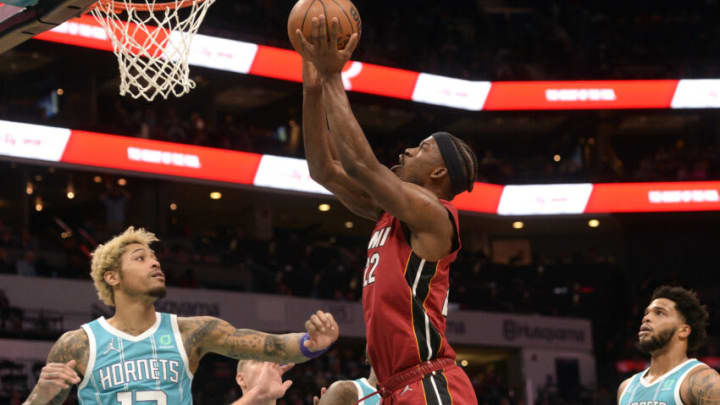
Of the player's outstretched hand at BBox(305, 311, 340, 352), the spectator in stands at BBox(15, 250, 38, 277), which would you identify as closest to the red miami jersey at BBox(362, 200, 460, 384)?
the player's outstretched hand at BBox(305, 311, 340, 352)

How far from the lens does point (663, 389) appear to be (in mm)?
6223

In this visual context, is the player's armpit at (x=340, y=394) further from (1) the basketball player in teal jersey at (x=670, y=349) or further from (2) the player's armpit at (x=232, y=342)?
(1) the basketball player in teal jersey at (x=670, y=349)

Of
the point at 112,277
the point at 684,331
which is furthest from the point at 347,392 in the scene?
the point at 684,331

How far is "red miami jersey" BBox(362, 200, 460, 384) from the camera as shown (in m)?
3.97

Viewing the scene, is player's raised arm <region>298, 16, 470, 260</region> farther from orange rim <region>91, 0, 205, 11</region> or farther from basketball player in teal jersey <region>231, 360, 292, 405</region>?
orange rim <region>91, 0, 205, 11</region>

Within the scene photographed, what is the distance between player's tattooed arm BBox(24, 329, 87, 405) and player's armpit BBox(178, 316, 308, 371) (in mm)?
476

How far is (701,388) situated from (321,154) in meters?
2.90

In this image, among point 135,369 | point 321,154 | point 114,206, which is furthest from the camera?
point 114,206

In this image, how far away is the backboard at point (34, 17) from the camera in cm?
505

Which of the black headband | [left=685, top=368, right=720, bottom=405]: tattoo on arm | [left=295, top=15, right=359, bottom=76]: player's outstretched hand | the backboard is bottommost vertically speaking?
[left=685, top=368, right=720, bottom=405]: tattoo on arm

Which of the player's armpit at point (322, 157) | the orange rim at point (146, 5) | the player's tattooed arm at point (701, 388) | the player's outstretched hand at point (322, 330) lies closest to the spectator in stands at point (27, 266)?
the orange rim at point (146, 5)

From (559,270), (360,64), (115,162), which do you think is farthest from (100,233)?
(559,270)

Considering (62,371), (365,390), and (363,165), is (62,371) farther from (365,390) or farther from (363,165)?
(365,390)

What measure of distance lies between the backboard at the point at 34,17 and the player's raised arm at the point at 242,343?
156cm
